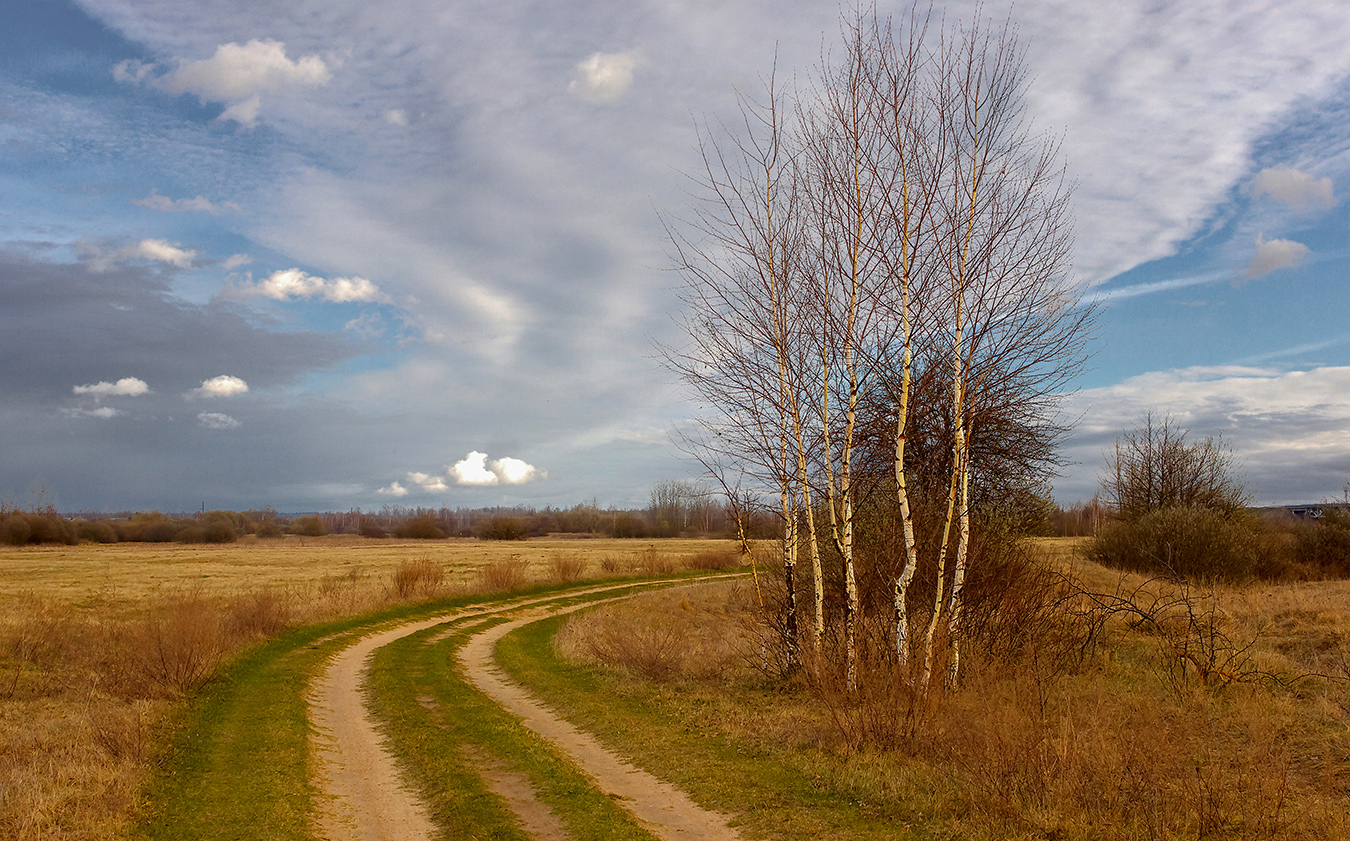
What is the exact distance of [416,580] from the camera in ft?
99.2

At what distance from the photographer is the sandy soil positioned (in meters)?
7.57

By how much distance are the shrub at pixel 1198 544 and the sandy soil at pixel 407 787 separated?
27602 millimetres

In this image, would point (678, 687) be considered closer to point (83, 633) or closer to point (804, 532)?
point (804, 532)

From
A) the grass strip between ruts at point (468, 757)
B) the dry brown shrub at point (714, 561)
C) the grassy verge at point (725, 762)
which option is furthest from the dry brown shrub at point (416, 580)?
the dry brown shrub at point (714, 561)

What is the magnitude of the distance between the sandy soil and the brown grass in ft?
5.58

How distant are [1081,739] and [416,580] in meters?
26.5

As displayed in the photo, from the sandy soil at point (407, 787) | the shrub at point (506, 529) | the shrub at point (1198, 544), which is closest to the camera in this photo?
the sandy soil at point (407, 787)

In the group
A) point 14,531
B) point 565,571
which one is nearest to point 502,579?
point 565,571

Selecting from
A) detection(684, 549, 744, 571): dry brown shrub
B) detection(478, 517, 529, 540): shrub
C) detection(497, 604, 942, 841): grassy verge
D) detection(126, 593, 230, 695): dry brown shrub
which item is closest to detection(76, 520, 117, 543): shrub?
detection(478, 517, 529, 540): shrub

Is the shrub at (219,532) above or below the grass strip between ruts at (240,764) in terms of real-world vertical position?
below

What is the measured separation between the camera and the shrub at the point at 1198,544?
103 ft

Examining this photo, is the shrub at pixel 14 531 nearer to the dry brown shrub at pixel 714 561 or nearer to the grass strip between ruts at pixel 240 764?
the dry brown shrub at pixel 714 561

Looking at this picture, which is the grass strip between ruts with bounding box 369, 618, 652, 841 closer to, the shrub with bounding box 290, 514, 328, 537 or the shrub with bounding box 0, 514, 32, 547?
the shrub with bounding box 0, 514, 32, 547

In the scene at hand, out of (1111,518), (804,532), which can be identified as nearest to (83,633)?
(804,532)
